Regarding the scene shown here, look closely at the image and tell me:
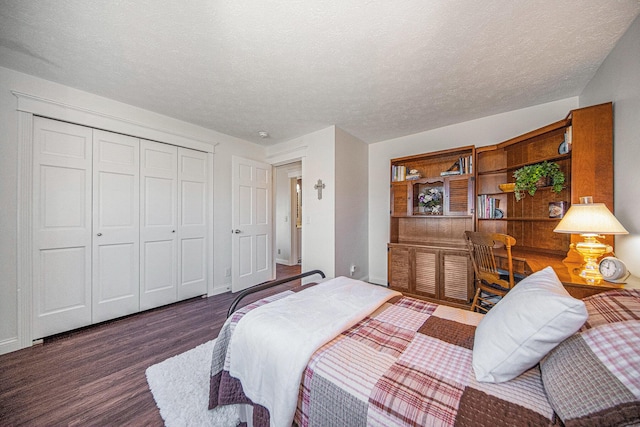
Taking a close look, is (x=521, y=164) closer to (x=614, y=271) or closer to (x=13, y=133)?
(x=614, y=271)

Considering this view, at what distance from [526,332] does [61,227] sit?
3.60m

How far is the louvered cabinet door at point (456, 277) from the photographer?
Answer: 2.76 metres

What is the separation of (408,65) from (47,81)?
3.32 metres

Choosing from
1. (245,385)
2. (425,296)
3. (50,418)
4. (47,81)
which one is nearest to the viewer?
(245,385)

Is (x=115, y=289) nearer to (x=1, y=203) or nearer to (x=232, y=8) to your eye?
(x=1, y=203)

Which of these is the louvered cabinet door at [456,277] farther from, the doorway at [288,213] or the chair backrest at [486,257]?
the doorway at [288,213]

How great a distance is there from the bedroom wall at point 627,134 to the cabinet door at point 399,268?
1907 millimetres

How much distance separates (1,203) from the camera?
1.95 metres

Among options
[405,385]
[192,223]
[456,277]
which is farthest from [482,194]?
[192,223]

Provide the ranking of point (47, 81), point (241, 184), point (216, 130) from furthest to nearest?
point (241, 184) → point (216, 130) → point (47, 81)

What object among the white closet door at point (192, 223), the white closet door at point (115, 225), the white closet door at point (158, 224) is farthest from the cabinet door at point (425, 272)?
the white closet door at point (115, 225)

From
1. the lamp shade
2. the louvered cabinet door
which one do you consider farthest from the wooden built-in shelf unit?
the lamp shade

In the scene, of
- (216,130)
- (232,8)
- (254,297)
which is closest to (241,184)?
(216,130)

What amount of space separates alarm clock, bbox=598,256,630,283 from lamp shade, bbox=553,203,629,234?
18cm
